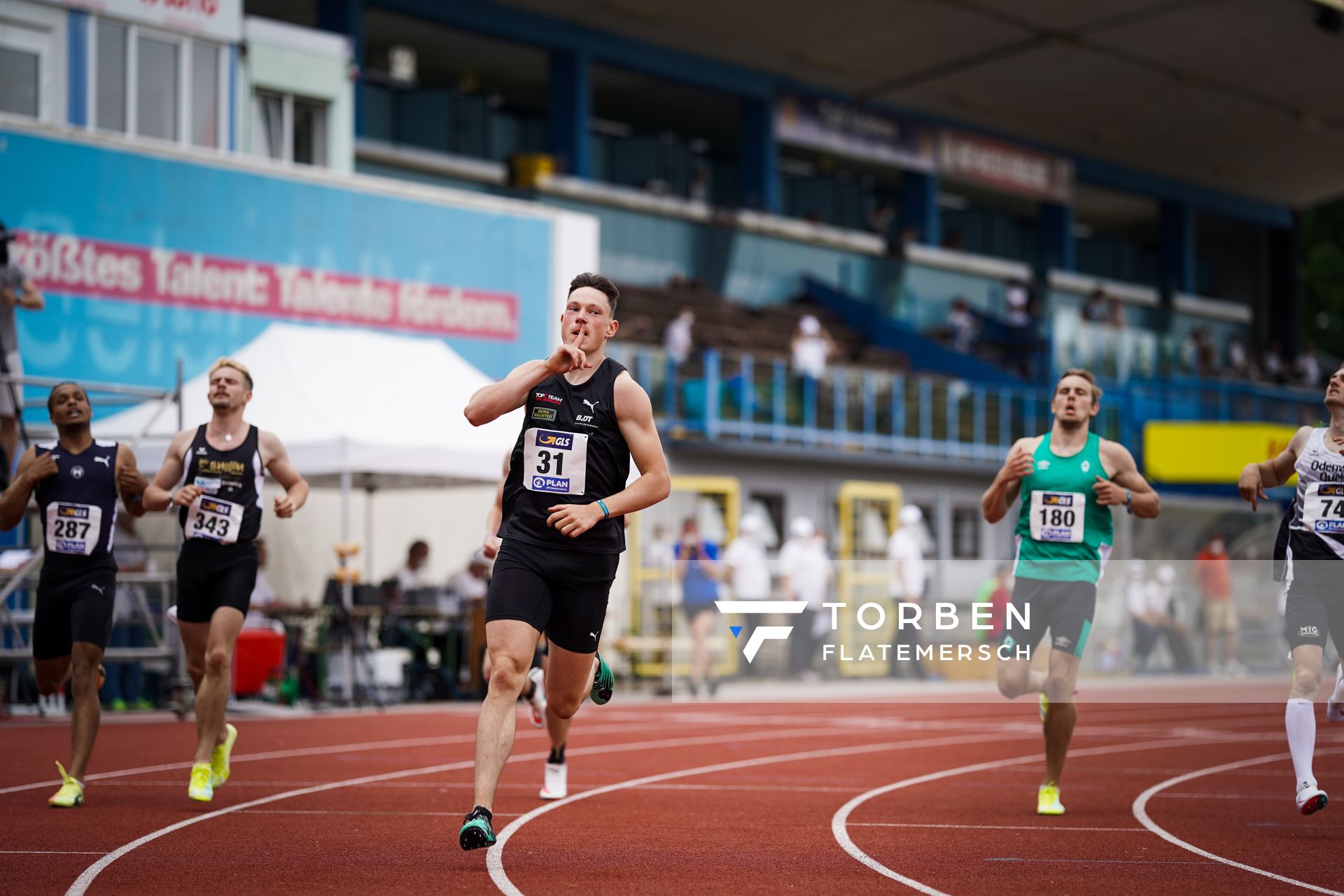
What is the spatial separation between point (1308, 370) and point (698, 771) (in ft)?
118

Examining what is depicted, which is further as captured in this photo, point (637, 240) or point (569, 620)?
point (637, 240)

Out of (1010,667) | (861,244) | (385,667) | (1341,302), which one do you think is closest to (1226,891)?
(1010,667)

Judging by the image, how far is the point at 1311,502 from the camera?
9.44m

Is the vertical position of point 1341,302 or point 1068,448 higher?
point 1341,302

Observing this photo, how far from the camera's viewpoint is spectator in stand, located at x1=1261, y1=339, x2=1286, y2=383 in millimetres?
44000

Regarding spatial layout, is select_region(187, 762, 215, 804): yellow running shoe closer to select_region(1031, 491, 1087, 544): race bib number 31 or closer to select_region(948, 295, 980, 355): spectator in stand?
select_region(1031, 491, 1087, 544): race bib number 31

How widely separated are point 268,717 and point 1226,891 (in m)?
12.2

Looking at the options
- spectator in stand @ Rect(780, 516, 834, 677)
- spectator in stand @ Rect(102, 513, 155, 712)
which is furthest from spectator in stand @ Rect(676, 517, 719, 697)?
spectator in stand @ Rect(102, 513, 155, 712)

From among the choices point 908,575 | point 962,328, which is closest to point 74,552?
point 908,575

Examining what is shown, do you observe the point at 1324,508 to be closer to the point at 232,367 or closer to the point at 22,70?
the point at 232,367

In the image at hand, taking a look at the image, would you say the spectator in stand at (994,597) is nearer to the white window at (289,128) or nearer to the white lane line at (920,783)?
the white lane line at (920,783)

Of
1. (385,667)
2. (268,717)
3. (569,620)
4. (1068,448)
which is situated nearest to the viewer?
(569,620)

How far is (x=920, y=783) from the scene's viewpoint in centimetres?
1202

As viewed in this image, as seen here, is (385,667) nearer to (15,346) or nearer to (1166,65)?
(15,346)
